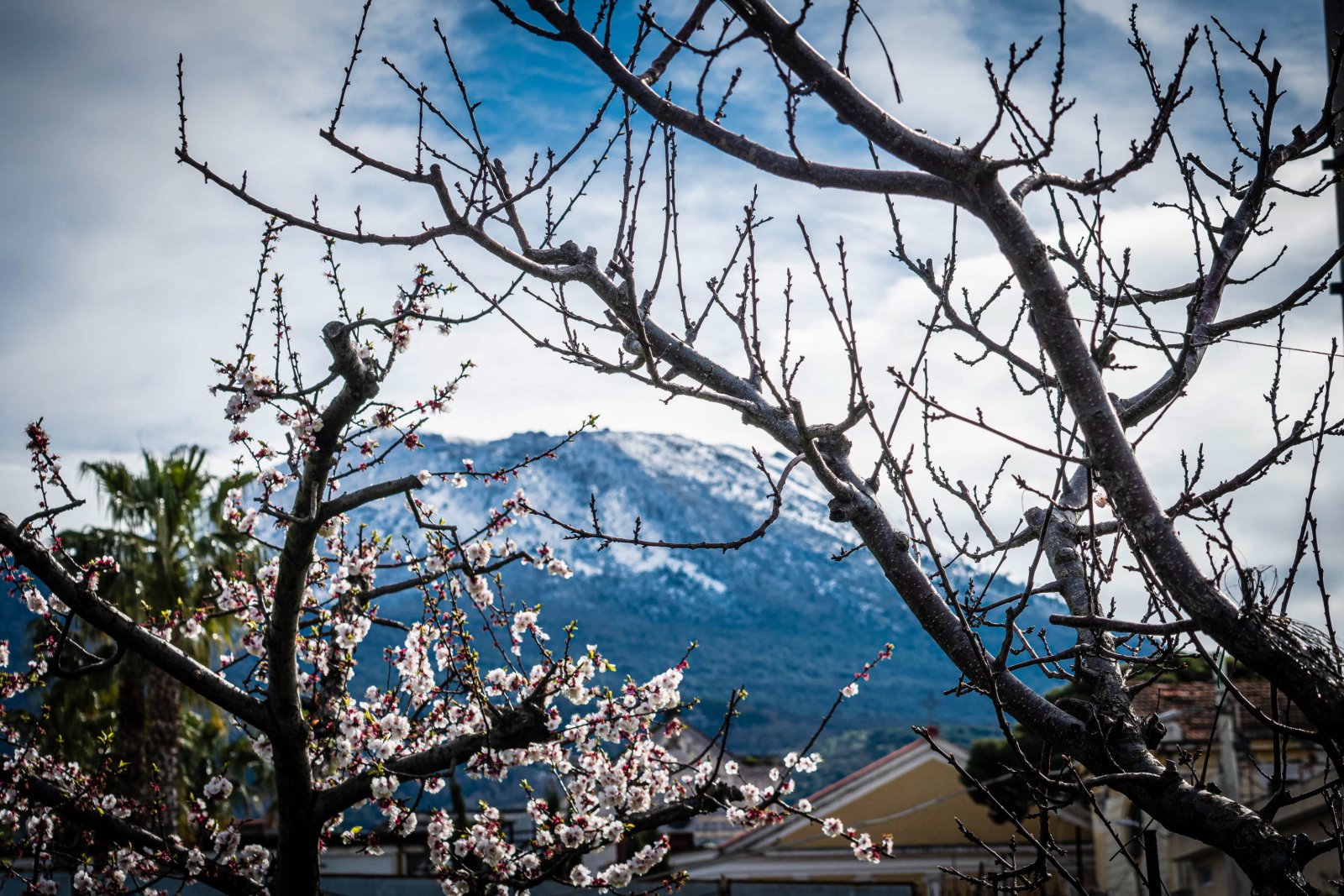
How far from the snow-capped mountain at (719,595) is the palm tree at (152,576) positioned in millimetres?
89112

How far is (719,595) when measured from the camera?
17162 centimetres

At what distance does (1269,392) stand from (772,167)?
1846 mm

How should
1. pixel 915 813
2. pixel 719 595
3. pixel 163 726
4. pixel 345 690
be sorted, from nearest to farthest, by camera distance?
pixel 345 690
pixel 163 726
pixel 915 813
pixel 719 595

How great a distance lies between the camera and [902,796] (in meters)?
20.6

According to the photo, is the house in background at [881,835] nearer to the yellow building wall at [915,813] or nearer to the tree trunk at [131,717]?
the yellow building wall at [915,813]

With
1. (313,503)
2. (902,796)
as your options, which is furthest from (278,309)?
(902,796)

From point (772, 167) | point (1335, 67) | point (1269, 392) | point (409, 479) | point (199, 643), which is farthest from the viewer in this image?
point (199, 643)

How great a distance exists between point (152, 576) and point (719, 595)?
161 meters

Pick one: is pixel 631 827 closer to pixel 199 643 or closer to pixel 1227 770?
pixel 199 643

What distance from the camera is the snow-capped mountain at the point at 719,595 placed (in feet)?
404

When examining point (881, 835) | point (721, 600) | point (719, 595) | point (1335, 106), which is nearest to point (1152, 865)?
point (1335, 106)

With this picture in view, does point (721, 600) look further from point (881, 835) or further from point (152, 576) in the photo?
point (152, 576)

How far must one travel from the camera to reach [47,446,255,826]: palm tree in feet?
42.1

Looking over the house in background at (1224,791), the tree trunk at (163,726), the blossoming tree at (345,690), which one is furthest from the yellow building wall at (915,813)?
the blossoming tree at (345,690)
